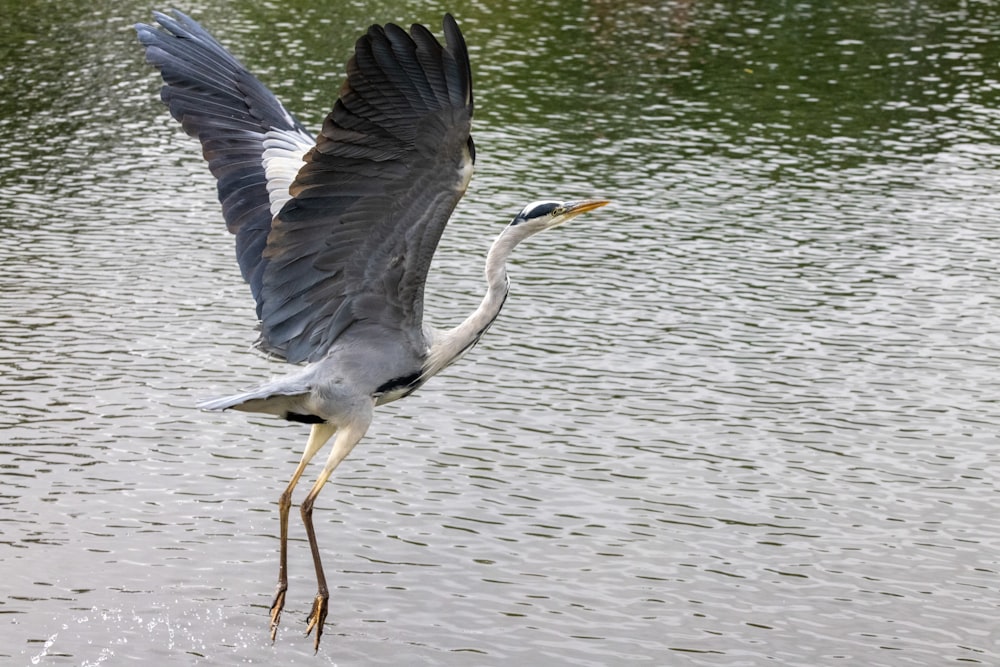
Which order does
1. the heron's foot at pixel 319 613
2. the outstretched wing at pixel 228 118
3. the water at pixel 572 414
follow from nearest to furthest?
the heron's foot at pixel 319 613, the outstretched wing at pixel 228 118, the water at pixel 572 414

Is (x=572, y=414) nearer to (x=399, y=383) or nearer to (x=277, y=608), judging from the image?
(x=399, y=383)

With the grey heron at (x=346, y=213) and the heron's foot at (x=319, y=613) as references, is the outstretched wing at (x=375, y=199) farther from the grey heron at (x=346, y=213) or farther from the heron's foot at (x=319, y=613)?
the heron's foot at (x=319, y=613)

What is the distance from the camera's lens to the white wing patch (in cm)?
791

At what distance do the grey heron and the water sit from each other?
1233 mm

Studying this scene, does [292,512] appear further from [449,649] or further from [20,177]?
[20,177]

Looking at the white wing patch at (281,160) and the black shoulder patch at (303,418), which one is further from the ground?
the white wing patch at (281,160)

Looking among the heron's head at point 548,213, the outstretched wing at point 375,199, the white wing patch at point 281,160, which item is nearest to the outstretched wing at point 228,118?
the white wing patch at point 281,160

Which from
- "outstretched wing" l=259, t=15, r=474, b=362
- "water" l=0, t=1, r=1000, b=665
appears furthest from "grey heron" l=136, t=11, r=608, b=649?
"water" l=0, t=1, r=1000, b=665

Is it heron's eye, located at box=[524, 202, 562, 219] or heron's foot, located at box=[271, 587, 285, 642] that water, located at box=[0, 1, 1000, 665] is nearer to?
heron's foot, located at box=[271, 587, 285, 642]

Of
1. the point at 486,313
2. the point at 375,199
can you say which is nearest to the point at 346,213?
the point at 375,199

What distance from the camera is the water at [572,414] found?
8227mm

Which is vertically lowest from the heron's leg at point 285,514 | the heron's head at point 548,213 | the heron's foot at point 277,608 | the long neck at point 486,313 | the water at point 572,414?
the water at point 572,414

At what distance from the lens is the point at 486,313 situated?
24.3 feet

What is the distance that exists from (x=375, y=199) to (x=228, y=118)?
1.98m
